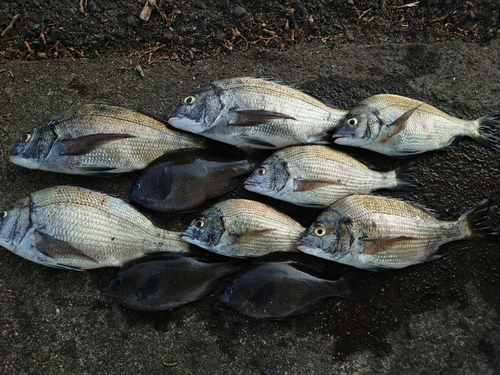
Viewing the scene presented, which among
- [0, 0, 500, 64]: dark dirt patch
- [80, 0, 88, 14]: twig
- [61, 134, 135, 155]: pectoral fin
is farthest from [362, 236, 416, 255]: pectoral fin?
[80, 0, 88, 14]: twig

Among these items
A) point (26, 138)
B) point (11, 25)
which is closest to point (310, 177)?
Answer: point (26, 138)

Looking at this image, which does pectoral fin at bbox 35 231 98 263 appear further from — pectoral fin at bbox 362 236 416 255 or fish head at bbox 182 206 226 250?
pectoral fin at bbox 362 236 416 255

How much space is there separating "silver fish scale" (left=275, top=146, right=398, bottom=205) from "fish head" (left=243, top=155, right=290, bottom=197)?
0.05 metres

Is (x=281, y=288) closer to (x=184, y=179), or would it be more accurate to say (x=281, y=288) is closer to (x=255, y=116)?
(x=184, y=179)

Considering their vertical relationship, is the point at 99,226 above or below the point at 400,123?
below

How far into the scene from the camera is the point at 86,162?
316cm

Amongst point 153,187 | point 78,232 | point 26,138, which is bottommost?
point 78,232

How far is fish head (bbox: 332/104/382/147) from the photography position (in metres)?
3.12

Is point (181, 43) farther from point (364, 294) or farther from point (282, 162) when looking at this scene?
point (364, 294)

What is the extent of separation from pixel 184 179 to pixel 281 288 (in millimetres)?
1079

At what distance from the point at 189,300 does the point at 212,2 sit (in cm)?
252

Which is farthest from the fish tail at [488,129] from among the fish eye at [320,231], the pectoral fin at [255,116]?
the pectoral fin at [255,116]

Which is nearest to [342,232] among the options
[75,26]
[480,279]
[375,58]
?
[480,279]

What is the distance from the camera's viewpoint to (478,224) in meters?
3.14
